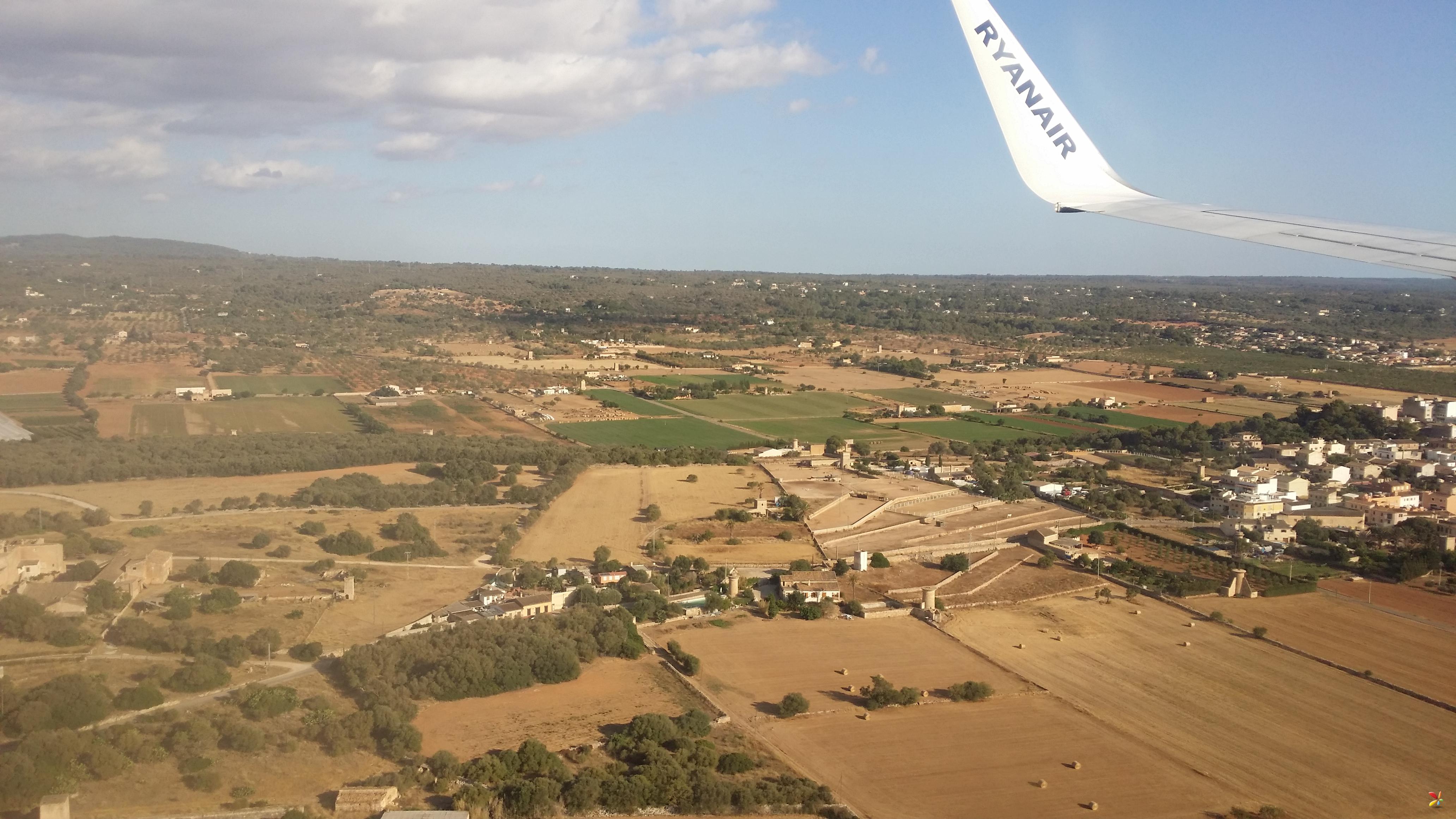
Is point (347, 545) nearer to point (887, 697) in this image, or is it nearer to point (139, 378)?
point (887, 697)

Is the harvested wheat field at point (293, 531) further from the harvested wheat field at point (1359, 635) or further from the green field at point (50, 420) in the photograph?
the harvested wheat field at point (1359, 635)

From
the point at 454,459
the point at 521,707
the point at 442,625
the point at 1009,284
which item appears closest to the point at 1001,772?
the point at 521,707

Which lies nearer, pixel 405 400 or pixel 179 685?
pixel 179 685

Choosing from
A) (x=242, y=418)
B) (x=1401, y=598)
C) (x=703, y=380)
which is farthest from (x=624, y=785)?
(x=703, y=380)

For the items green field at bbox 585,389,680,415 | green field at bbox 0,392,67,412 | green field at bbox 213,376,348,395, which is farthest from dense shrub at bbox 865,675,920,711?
green field at bbox 213,376,348,395

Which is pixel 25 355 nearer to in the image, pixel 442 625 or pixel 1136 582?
pixel 442 625

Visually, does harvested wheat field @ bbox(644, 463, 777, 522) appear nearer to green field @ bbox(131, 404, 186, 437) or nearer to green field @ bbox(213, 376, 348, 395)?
green field @ bbox(131, 404, 186, 437)
